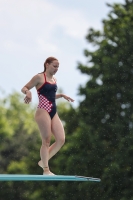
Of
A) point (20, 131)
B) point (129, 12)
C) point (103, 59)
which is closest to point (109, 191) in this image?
A: point (103, 59)

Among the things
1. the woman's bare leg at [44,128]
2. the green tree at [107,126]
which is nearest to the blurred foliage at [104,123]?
the green tree at [107,126]

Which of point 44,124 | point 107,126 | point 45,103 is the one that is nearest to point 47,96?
point 45,103

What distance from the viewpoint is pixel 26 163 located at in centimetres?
4250

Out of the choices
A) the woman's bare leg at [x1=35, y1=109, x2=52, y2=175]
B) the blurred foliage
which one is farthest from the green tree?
the woman's bare leg at [x1=35, y1=109, x2=52, y2=175]

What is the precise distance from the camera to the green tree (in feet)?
112

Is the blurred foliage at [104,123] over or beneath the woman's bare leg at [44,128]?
over

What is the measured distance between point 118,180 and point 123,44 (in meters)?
7.71

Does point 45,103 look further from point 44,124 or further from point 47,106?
point 44,124

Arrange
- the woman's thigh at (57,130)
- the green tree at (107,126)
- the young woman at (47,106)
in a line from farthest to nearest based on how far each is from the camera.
A: 1. the green tree at (107,126)
2. the woman's thigh at (57,130)
3. the young woman at (47,106)

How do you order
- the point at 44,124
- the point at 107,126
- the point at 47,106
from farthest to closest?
the point at 107,126 < the point at 47,106 < the point at 44,124

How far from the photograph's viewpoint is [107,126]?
1364 inches

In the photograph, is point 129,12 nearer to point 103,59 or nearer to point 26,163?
A: point 103,59

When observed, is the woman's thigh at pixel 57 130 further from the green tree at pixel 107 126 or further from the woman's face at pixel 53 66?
the green tree at pixel 107 126

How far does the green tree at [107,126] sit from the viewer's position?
34000mm
